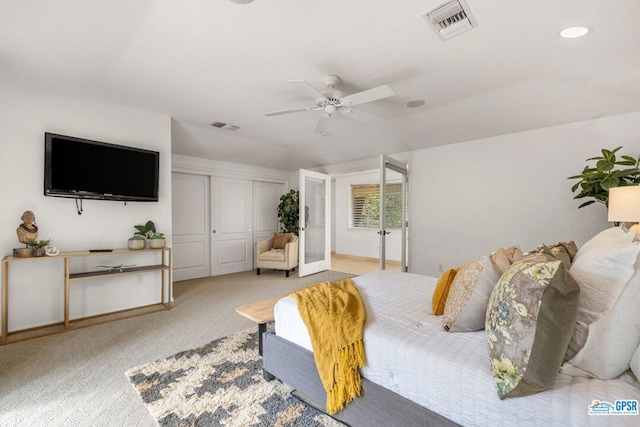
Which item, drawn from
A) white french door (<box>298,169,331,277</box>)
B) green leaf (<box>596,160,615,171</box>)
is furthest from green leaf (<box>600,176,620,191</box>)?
white french door (<box>298,169,331,277</box>)

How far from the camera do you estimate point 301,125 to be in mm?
4324

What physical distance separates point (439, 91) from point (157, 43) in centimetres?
269

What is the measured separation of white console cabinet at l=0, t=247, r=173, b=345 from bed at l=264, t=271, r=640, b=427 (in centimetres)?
233

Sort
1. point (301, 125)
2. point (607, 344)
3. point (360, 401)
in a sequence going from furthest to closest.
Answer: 1. point (301, 125)
2. point (360, 401)
3. point (607, 344)

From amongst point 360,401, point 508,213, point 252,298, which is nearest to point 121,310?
point 252,298

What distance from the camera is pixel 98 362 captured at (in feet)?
7.64

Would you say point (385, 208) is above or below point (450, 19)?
below

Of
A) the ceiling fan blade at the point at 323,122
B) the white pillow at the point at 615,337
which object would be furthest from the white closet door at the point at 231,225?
the white pillow at the point at 615,337

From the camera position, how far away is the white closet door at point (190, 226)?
199 inches

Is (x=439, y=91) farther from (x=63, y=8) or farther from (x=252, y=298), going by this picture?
(x=252, y=298)

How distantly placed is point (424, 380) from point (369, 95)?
6.85 feet

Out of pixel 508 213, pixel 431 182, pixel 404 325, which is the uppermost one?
pixel 431 182

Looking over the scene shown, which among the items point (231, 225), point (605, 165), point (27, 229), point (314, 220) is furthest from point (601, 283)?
point (231, 225)

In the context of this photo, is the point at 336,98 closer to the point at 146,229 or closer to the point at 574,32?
the point at 574,32
